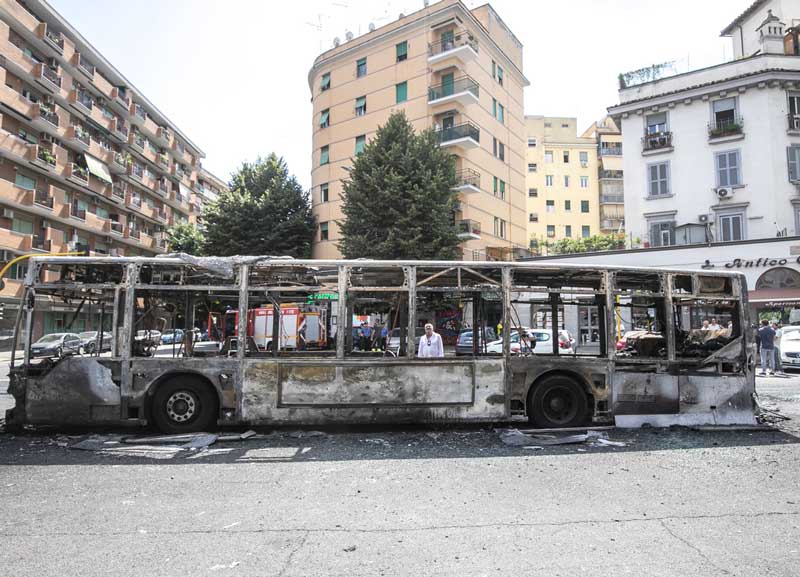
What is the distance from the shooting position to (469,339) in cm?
910

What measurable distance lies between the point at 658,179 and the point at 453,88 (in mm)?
13258

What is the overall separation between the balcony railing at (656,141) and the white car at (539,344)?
77.3 ft

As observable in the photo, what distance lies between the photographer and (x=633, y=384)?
8.50 meters

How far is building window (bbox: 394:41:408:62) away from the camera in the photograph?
1407 inches

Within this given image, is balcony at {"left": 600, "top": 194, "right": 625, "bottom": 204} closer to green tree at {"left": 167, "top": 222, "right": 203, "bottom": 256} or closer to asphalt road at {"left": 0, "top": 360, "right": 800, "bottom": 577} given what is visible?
green tree at {"left": 167, "top": 222, "right": 203, "bottom": 256}

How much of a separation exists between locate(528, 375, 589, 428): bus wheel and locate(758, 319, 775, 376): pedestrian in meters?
11.4

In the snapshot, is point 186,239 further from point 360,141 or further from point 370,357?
point 370,357

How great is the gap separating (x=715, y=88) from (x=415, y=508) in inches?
1176

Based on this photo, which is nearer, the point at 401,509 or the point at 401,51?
the point at 401,509

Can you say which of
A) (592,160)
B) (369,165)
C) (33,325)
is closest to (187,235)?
(369,165)

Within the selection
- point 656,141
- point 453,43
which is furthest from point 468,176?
point 656,141

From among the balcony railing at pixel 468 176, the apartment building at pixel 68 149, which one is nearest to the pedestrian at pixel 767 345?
the balcony railing at pixel 468 176

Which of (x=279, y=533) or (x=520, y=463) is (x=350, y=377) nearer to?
(x=520, y=463)

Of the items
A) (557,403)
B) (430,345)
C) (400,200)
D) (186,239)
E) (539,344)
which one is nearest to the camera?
(557,403)
